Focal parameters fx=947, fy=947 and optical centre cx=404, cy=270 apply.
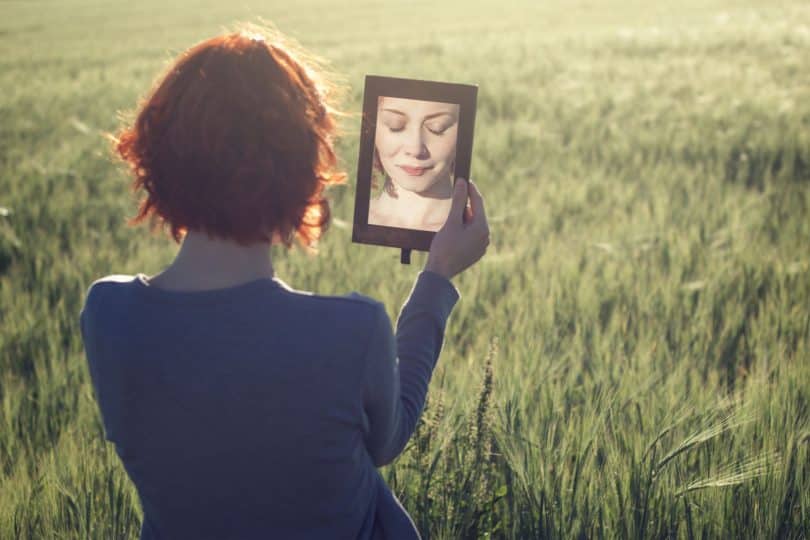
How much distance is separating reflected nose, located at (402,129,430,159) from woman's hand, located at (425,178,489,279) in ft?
0.32

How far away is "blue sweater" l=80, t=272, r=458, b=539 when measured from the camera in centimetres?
117

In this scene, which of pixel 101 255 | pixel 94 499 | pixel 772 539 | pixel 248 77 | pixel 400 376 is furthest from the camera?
pixel 101 255

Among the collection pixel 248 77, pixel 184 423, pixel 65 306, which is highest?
pixel 248 77

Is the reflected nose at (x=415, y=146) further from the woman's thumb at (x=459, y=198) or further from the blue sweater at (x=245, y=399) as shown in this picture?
the blue sweater at (x=245, y=399)

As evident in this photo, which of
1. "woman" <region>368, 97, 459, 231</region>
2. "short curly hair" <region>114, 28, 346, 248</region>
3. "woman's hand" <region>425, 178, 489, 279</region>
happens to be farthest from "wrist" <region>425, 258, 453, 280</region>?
"short curly hair" <region>114, 28, 346, 248</region>

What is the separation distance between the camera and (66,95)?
9.09 meters

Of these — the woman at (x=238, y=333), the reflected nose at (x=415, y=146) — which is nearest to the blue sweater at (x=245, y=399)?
the woman at (x=238, y=333)

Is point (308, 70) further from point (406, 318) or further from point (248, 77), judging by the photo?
point (406, 318)

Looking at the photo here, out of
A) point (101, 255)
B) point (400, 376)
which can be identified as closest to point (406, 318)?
point (400, 376)

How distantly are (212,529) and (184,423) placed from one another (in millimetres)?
173

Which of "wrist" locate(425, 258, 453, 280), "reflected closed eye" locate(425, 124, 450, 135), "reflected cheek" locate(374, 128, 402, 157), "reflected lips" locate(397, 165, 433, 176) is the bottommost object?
"wrist" locate(425, 258, 453, 280)

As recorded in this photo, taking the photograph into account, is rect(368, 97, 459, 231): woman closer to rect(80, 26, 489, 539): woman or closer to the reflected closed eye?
the reflected closed eye

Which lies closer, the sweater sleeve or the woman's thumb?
the sweater sleeve

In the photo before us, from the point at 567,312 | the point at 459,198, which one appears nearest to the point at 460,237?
the point at 459,198
